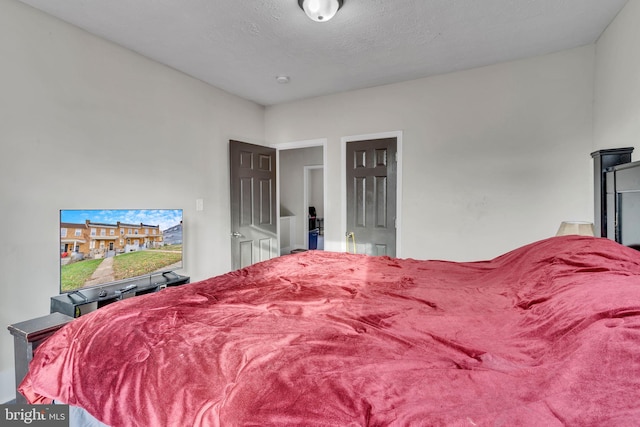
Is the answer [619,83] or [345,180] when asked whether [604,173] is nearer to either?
[619,83]

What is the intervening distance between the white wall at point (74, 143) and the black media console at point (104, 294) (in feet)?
0.81

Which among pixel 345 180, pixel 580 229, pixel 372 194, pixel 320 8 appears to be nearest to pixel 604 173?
pixel 580 229

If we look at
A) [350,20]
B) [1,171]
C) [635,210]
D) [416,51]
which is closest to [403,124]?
[416,51]

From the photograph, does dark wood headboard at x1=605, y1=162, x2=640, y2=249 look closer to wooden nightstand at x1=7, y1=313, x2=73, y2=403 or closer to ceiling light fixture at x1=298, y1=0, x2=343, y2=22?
ceiling light fixture at x1=298, y1=0, x2=343, y2=22

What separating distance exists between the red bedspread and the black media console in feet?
3.55

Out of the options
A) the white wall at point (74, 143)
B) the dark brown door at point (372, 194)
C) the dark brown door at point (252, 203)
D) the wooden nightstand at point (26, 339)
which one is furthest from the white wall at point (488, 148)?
the wooden nightstand at point (26, 339)

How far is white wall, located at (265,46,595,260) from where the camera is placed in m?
2.74

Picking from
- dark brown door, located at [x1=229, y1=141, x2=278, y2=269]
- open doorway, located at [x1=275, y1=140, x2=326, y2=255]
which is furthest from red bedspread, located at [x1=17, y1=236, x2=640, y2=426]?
open doorway, located at [x1=275, y1=140, x2=326, y2=255]

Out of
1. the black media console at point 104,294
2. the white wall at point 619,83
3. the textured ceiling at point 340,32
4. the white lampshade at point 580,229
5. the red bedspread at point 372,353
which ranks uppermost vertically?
the textured ceiling at point 340,32

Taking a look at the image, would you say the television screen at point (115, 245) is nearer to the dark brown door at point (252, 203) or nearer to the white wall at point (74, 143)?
the white wall at point (74, 143)

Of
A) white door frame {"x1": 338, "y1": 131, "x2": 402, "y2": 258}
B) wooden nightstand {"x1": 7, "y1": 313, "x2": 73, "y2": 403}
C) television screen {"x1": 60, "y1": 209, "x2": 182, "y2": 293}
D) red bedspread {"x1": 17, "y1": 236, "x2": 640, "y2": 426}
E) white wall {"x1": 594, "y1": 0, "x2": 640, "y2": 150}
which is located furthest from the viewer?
white door frame {"x1": 338, "y1": 131, "x2": 402, "y2": 258}

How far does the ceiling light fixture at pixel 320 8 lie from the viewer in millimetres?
1979

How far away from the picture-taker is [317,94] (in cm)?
387

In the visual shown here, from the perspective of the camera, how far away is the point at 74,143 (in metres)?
2.34
